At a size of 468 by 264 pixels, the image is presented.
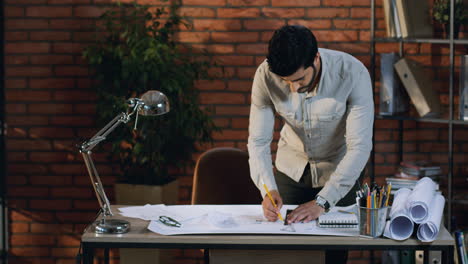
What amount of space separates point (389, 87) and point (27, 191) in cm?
234

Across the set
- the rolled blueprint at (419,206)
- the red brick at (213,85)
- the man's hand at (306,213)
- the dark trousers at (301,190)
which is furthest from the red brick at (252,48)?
the rolled blueprint at (419,206)

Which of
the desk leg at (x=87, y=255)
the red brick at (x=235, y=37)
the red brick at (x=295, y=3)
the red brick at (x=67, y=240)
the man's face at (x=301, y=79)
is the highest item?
the red brick at (x=295, y=3)

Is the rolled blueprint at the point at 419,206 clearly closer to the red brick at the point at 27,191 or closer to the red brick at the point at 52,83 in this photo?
the red brick at the point at 52,83

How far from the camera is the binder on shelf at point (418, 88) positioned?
3812 millimetres

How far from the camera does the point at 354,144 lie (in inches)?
101

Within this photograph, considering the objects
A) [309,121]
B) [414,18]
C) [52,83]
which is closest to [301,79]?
[309,121]

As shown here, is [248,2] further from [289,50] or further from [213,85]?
[289,50]

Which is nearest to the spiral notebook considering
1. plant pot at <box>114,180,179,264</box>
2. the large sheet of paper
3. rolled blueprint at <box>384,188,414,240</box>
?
the large sheet of paper

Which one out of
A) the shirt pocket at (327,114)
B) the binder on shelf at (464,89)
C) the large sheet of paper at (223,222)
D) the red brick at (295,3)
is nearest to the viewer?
the large sheet of paper at (223,222)

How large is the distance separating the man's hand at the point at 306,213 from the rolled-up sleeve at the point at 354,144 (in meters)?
0.06

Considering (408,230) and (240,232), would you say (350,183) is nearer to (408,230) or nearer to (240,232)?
(408,230)

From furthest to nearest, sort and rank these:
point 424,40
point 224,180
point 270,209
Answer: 1. point 424,40
2. point 224,180
3. point 270,209

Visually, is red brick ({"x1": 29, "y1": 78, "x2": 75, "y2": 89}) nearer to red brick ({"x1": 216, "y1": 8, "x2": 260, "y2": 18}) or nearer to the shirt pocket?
red brick ({"x1": 216, "y1": 8, "x2": 260, "y2": 18})

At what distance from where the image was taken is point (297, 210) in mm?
2473
